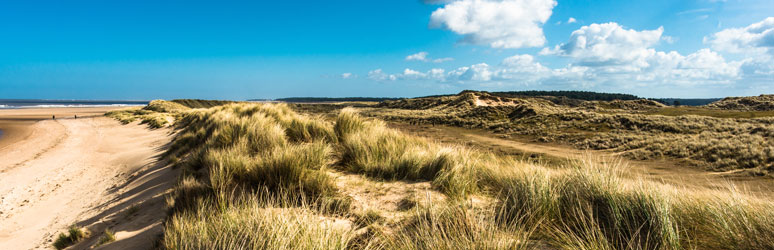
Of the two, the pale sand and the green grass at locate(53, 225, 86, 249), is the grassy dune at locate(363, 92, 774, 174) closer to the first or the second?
the pale sand

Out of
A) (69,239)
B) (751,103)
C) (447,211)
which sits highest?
(751,103)

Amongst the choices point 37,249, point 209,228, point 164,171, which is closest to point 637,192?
point 209,228

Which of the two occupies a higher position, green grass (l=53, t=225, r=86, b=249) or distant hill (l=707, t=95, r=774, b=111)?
distant hill (l=707, t=95, r=774, b=111)

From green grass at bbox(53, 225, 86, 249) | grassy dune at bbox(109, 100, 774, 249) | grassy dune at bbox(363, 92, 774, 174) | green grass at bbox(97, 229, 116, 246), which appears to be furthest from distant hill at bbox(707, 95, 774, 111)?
green grass at bbox(53, 225, 86, 249)

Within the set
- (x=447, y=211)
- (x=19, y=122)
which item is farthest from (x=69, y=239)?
(x=19, y=122)

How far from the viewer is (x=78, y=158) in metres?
11.9

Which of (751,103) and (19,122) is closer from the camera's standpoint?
(19,122)

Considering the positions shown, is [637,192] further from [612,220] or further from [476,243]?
[476,243]

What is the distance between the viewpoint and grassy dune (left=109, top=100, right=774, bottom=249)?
2158 millimetres

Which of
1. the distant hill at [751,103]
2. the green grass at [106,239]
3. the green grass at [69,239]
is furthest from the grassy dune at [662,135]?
the distant hill at [751,103]

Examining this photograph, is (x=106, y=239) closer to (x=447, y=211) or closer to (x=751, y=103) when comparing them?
(x=447, y=211)

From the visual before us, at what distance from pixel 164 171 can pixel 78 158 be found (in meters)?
7.68

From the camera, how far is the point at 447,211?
8.85 feet

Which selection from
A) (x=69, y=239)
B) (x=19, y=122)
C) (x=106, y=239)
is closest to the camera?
(x=106, y=239)
